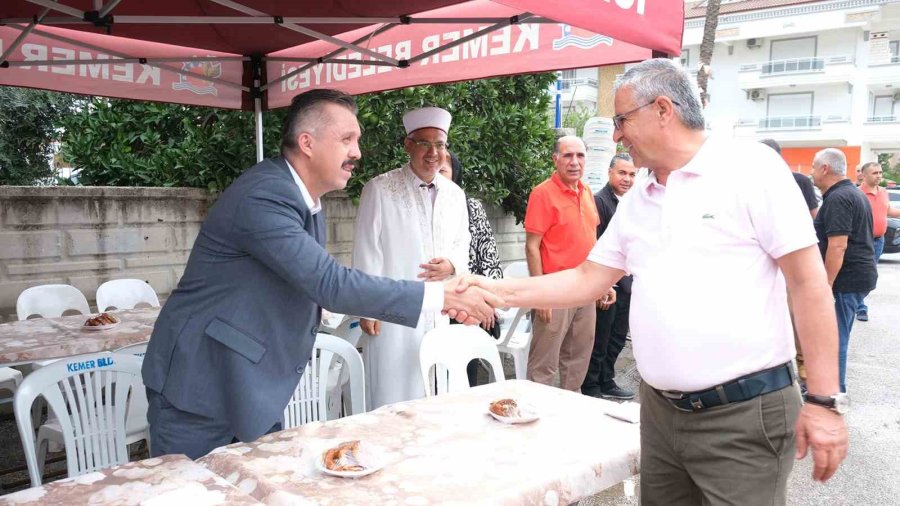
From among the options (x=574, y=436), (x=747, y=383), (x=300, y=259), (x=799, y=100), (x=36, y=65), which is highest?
(x=799, y=100)

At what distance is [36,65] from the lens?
13.6ft

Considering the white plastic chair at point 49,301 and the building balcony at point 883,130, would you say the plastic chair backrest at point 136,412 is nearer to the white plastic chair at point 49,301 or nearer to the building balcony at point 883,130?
the white plastic chair at point 49,301

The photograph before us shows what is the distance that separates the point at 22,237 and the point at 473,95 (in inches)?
187

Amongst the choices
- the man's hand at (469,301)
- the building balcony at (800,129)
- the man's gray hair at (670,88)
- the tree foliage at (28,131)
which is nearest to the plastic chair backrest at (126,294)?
the tree foliage at (28,131)

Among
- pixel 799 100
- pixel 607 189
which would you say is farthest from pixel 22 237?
pixel 799 100

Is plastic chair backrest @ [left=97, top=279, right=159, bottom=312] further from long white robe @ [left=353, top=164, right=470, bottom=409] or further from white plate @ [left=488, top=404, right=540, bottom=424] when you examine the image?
white plate @ [left=488, top=404, right=540, bottom=424]

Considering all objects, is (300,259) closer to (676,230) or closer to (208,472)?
(208,472)

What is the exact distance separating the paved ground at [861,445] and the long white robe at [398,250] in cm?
130

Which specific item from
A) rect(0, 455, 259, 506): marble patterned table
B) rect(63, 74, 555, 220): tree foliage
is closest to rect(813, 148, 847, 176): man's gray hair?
rect(63, 74, 555, 220): tree foliage

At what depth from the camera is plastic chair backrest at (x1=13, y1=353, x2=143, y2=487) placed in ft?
8.72

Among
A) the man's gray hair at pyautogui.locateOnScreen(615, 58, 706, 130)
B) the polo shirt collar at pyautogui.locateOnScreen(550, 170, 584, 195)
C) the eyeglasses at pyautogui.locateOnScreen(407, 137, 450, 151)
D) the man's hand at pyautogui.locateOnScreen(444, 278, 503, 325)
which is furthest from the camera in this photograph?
the polo shirt collar at pyautogui.locateOnScreen(550, 170, 584, 195)

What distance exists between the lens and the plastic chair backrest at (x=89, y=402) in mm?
2658

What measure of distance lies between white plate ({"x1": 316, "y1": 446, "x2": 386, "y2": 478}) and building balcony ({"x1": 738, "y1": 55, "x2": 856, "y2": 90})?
125ft

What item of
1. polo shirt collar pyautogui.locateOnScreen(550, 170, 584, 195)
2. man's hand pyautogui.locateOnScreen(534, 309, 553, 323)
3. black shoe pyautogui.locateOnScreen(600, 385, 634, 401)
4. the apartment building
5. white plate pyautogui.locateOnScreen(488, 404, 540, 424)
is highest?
the apartment building
